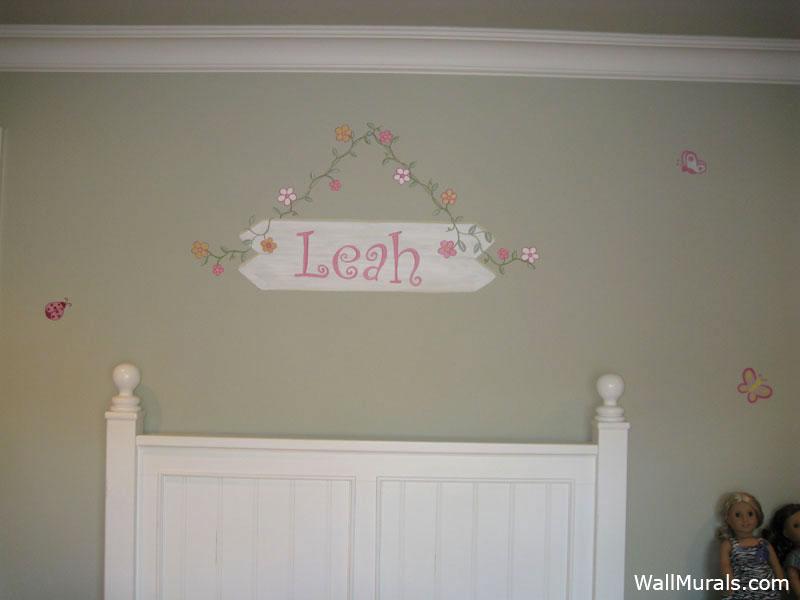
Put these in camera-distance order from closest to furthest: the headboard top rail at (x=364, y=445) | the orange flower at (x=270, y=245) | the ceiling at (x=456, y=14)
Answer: the ceiling at (x=456, y=14) → the headboard top rail at (x=364, y=445) → the orange flower at (x=270, y=245)

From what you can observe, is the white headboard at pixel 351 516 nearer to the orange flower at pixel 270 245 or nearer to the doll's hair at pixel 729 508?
the doll's hair at pixel 729 508

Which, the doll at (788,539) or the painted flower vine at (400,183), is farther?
the painted flower vine at (400,183)

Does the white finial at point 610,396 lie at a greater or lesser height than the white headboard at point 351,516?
greater

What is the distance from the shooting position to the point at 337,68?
2.18m

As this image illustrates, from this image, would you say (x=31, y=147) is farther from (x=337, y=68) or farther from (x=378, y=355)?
(x=378, y=355)

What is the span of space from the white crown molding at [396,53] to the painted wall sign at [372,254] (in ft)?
1.27

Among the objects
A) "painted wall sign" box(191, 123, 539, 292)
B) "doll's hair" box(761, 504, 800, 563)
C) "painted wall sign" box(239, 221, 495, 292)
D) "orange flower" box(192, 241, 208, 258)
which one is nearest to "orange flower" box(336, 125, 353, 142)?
"painted wall sign" box(191, 123, 539, 292)

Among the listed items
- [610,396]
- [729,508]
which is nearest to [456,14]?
[610,396]

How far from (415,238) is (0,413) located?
55.4 inches

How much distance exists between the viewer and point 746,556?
204 centimetres

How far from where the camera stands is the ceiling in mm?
1964

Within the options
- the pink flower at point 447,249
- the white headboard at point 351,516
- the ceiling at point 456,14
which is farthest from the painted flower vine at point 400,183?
the white headboard at point 351,516

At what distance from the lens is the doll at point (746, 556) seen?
2016 millimetres

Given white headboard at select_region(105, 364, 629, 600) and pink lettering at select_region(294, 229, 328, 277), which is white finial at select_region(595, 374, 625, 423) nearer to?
white headboard at select_region(105, 364, 629, 600)
